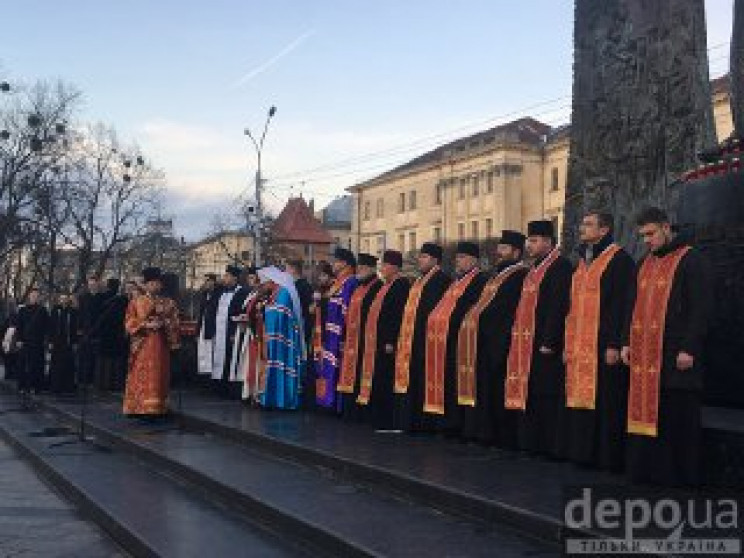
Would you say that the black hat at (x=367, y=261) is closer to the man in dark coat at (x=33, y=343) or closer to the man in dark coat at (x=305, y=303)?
the man in dark coat at (x=305, y=303)

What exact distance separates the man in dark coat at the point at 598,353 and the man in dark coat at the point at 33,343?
13132mm

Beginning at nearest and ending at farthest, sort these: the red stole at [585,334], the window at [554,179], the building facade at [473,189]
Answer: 1. the red stole at [585,334]
2. the window at [554,179]
3. the building facade at [473,189]

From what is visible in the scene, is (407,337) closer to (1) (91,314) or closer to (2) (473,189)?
(1) (91,314)

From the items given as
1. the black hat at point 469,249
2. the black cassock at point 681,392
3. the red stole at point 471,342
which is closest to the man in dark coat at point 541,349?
the red stole at point 471,342

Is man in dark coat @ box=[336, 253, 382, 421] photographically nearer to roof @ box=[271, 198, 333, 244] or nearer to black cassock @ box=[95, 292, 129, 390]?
black cassock @ box=[95, 292, 129, 390]

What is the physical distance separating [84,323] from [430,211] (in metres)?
65.9

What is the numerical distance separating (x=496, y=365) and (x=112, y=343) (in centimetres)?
1002

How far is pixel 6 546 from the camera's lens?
21.9 feet

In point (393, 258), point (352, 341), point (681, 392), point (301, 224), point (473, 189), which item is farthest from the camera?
point (301, 224)

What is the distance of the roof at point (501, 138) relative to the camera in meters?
71.7

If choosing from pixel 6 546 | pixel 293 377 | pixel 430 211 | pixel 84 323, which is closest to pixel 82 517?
pixel 6 546

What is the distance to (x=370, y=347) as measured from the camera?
395 inches

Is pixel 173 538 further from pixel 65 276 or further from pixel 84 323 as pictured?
pixel 65 276

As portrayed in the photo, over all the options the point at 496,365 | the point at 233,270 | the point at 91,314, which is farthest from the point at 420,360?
the point at 91,314
